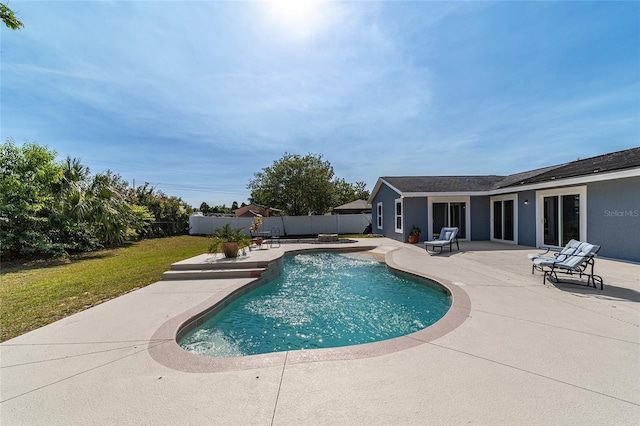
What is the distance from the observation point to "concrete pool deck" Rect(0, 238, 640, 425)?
7.12 feet

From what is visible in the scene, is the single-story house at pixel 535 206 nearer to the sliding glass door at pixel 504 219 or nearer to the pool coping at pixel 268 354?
the sliding glass door at pixel 504 219

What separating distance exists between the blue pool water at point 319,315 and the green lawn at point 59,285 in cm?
278

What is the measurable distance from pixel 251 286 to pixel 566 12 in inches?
496

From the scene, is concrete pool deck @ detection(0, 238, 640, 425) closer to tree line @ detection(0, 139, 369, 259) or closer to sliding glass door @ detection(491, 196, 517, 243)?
tree line @ detection(0, 139, 369, 259)

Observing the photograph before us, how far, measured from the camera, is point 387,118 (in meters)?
14.3

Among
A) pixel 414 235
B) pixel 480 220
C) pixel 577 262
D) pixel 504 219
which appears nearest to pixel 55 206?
pixel 414 235

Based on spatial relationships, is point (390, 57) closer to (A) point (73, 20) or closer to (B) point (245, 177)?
(A) point (73, 20)

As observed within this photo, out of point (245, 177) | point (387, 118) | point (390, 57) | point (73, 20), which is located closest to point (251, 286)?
point (73, 20)

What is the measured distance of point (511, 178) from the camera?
1560 centimetres

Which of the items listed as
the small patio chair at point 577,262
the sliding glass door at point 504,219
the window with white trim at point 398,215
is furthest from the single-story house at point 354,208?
the small patio chair at point 577,262

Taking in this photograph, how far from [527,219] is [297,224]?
49.7 ft

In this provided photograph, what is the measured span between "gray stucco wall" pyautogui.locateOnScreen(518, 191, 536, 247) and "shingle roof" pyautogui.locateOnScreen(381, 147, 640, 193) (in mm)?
677

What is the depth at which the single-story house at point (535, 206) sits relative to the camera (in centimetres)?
854

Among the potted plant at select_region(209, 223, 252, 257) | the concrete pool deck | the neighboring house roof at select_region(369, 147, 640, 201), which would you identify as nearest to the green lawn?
the concrete pool deck
